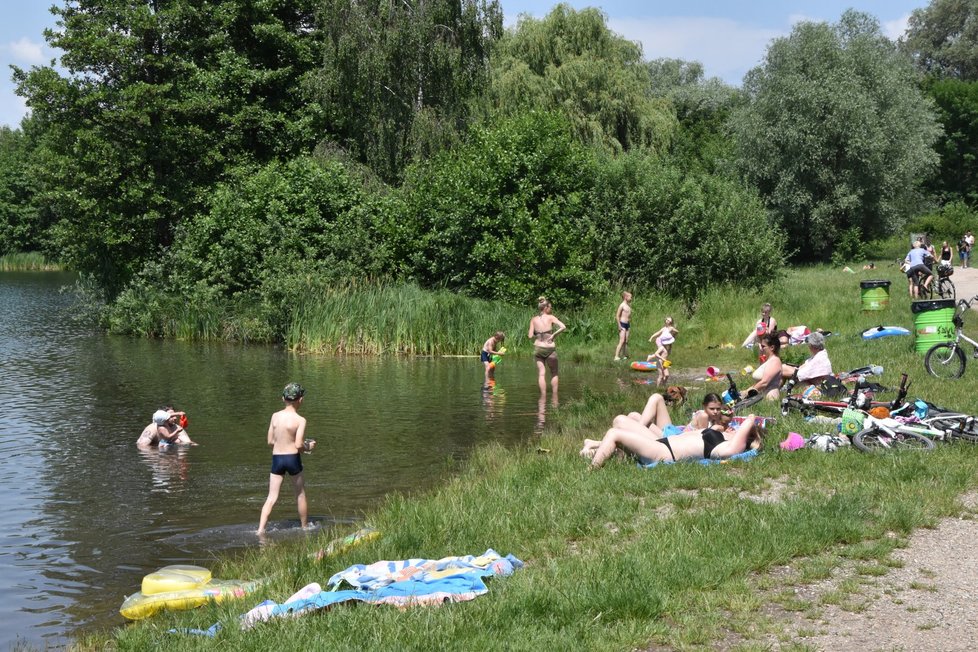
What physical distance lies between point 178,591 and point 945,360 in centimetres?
1371

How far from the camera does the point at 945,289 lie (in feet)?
96.8

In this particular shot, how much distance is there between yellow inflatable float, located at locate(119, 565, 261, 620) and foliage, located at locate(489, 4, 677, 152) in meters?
33.6

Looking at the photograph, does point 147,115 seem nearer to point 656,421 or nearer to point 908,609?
point 656,421

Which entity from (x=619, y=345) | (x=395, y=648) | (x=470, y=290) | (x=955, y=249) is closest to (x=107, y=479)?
(x=395, y=648)

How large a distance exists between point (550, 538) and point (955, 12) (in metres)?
90.2

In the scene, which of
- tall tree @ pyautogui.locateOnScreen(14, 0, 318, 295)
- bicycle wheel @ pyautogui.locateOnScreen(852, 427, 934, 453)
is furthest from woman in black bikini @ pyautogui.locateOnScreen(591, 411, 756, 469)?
tall tree @ pyautogui.locateOnScreen(14, 0, 318, 295)

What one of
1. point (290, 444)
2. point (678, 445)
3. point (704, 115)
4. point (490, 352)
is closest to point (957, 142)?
point (704, 115)

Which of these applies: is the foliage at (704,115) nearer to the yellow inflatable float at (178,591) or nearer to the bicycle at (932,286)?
the bicycle at (932,286)

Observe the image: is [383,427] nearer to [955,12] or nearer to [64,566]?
[64,566]

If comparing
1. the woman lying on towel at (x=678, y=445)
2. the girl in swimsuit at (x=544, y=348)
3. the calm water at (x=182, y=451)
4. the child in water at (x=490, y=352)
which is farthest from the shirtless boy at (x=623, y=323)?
the woman lying on towel at (x=678, y=445)

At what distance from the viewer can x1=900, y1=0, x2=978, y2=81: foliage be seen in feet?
→ 271

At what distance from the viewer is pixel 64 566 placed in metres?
10.1

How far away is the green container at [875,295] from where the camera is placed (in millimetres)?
27422

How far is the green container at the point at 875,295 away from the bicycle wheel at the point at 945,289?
218cm
